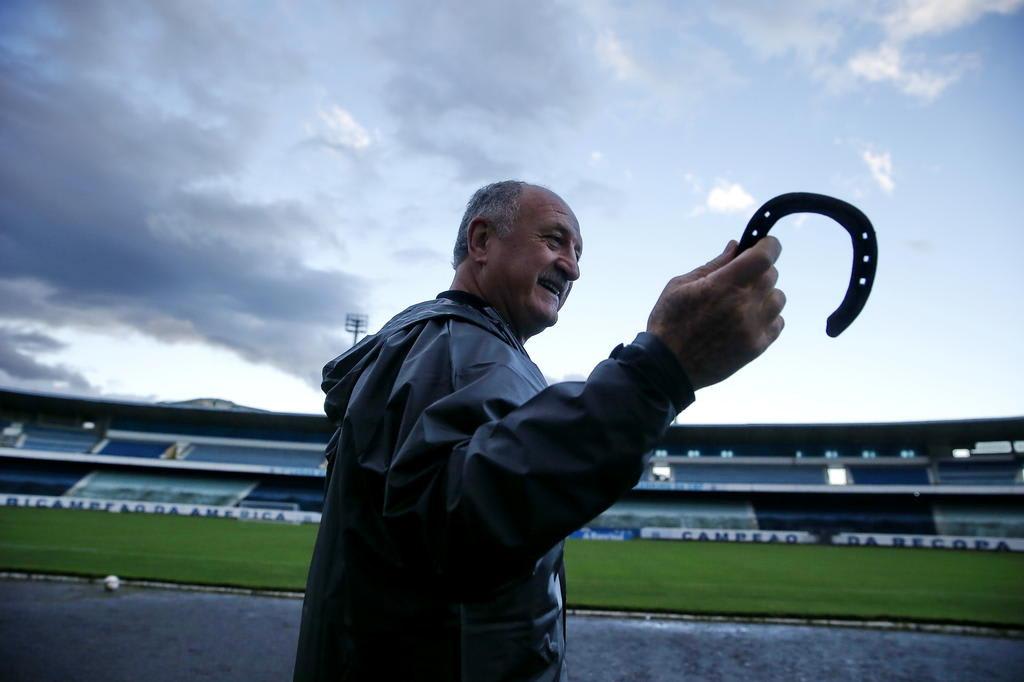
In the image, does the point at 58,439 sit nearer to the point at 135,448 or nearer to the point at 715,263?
the point at 135,448

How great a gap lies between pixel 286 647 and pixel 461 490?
6839 millimetres

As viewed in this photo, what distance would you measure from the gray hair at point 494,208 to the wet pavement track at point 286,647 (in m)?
5.19

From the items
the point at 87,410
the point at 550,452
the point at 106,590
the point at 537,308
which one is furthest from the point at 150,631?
the point at 87,410

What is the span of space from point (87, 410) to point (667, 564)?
5021 cm

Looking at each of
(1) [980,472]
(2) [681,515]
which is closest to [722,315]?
(2) [681,515]

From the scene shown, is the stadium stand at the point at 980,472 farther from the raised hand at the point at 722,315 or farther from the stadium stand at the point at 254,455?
the raised hand at the point at 722,315

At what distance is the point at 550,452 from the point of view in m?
0.89

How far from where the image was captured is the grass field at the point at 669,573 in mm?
10250

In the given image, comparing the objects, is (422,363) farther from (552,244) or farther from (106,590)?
(106,590)

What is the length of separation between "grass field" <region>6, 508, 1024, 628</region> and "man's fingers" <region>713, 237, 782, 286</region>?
31.3 feet

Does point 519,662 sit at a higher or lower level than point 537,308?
lower

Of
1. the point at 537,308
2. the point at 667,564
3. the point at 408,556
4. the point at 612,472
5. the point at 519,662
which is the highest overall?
the point at 537,308

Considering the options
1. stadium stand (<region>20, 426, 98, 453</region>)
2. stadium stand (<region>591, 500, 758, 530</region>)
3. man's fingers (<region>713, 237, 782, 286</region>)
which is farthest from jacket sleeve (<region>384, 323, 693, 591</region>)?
stadium stand (<region>20, 426, 98, 453</region>)

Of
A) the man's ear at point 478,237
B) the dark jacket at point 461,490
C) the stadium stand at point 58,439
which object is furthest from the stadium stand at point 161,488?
the dark jacket at point 461,490
